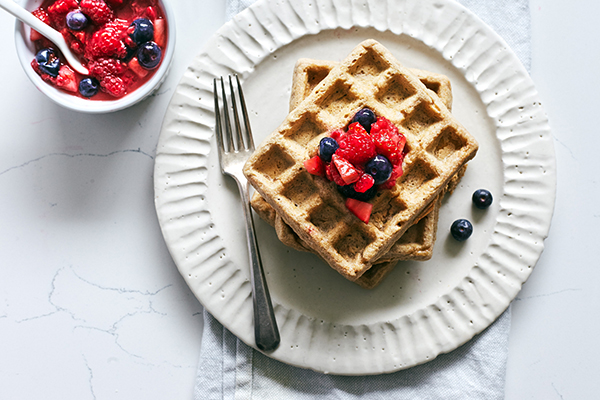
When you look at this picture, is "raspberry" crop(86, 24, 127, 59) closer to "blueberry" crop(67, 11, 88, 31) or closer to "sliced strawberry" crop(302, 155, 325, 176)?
"blueberry" crop(67, 11, 88, 31)

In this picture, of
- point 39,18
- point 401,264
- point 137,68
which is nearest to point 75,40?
point 39,18

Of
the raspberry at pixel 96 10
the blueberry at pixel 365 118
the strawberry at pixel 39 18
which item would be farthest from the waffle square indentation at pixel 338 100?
the strawberry at pixel 39 18

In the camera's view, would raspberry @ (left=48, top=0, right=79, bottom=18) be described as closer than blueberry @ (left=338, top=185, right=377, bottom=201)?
No

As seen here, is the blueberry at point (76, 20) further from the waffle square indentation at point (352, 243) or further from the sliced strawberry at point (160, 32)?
the waffle square indentation at point (352, 243)

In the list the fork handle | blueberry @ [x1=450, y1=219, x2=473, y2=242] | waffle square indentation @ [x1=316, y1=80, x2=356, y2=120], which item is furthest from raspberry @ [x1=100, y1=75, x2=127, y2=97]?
blueberry @ [x1=450, y1=219, x2=473, y2=242]

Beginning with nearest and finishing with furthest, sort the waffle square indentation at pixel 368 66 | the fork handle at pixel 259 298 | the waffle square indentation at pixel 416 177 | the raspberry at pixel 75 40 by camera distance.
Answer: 1. the waffle square indentation at pixel 416 177
2. the waffle square indentation at pixel 368 66
3. the raspberry at pixel 75 40
4. the fork handle at pixel 259 298

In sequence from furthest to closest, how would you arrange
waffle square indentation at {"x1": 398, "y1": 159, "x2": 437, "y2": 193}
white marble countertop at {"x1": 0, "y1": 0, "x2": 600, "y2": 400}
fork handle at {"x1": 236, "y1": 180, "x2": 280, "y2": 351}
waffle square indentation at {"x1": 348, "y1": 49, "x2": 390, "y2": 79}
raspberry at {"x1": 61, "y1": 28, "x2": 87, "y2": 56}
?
white marble countertop at {"x1": 0, "y1": 0, "x2": 600, "y2": 400} < fork handle at {"x1": 236, "y1": 180, "x2": 280, "y2": 351} < raspberry at {"x1": 61, "y1": 28, "x2": 87, "y2": 56} < waffle square indentation at {"x1": 348, "y1": 49, "x2": 390, "y2": 79} < waffle square indentation at {"x1": 398, "y1": 159, "x2": 437, "y2": 193}
